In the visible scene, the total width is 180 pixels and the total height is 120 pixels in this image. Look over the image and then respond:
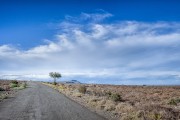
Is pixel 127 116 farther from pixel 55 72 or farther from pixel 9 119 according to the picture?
pixel 55 72

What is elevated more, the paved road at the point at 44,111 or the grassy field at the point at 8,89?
the grassy field at the point at 8,89

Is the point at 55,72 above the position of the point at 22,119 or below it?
above

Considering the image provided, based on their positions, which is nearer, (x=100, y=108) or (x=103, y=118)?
(x=103, y=118)

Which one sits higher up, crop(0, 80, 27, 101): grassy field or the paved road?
crop(0, 80, 27, 101): grassy field

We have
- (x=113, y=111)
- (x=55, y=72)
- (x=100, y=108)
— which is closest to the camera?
(x=113, y=111)

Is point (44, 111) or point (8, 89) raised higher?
point (8, 89)

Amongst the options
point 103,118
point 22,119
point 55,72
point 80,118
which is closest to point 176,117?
point 103,118

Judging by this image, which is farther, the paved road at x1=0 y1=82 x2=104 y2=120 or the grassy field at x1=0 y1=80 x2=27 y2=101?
the grassy field at x1=0 y1=80 x2=27 y2=101

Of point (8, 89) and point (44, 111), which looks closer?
point (44, 111)

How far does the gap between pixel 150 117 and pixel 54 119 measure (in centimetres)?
579

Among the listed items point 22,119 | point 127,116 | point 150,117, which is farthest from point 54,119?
point 150,117

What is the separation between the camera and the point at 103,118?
1794cm

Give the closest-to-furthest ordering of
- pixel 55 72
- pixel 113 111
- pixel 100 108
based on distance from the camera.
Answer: pixel 113 111
pixel 100 108
pixel 55 72

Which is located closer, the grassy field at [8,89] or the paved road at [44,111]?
the paved road at [44,111]
